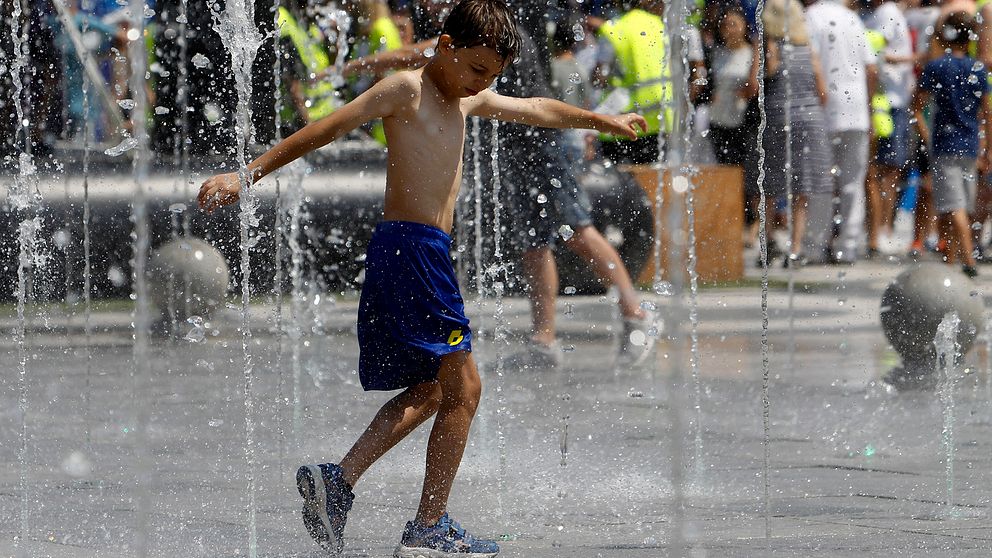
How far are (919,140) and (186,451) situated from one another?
6480 mm

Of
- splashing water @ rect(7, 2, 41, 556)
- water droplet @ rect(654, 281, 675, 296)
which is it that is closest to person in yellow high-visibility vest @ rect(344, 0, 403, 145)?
water droplet @ rect(654, 281, 675, 296)

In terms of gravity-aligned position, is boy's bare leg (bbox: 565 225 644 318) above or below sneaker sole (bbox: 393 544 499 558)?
above

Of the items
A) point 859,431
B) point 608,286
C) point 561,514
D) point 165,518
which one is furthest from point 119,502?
point 608,286

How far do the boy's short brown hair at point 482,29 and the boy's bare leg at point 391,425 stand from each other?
0.72 metres

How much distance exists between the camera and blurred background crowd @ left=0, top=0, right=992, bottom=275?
29.2 feet

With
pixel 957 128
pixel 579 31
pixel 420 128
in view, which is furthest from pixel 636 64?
pixel 420 128

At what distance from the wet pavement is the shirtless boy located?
0.14 meters

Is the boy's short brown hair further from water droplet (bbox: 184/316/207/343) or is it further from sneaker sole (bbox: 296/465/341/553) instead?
water droplet (bbox: 184/316/207/343)

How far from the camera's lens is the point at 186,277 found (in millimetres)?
8008

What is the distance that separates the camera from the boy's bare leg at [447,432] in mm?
3439

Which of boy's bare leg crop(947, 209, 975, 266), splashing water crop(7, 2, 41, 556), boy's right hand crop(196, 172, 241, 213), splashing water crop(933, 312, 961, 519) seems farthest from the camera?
boy's bare leg crop(947, 209, 975, 266)

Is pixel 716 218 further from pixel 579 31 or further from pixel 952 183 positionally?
pixel 579 31

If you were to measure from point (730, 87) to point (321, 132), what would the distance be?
6.23m

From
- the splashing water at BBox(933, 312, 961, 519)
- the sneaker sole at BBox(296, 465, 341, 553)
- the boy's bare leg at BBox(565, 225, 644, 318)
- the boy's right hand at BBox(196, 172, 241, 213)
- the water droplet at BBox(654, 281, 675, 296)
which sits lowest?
the water droplet at BBox(654, 281, 675, 296)
